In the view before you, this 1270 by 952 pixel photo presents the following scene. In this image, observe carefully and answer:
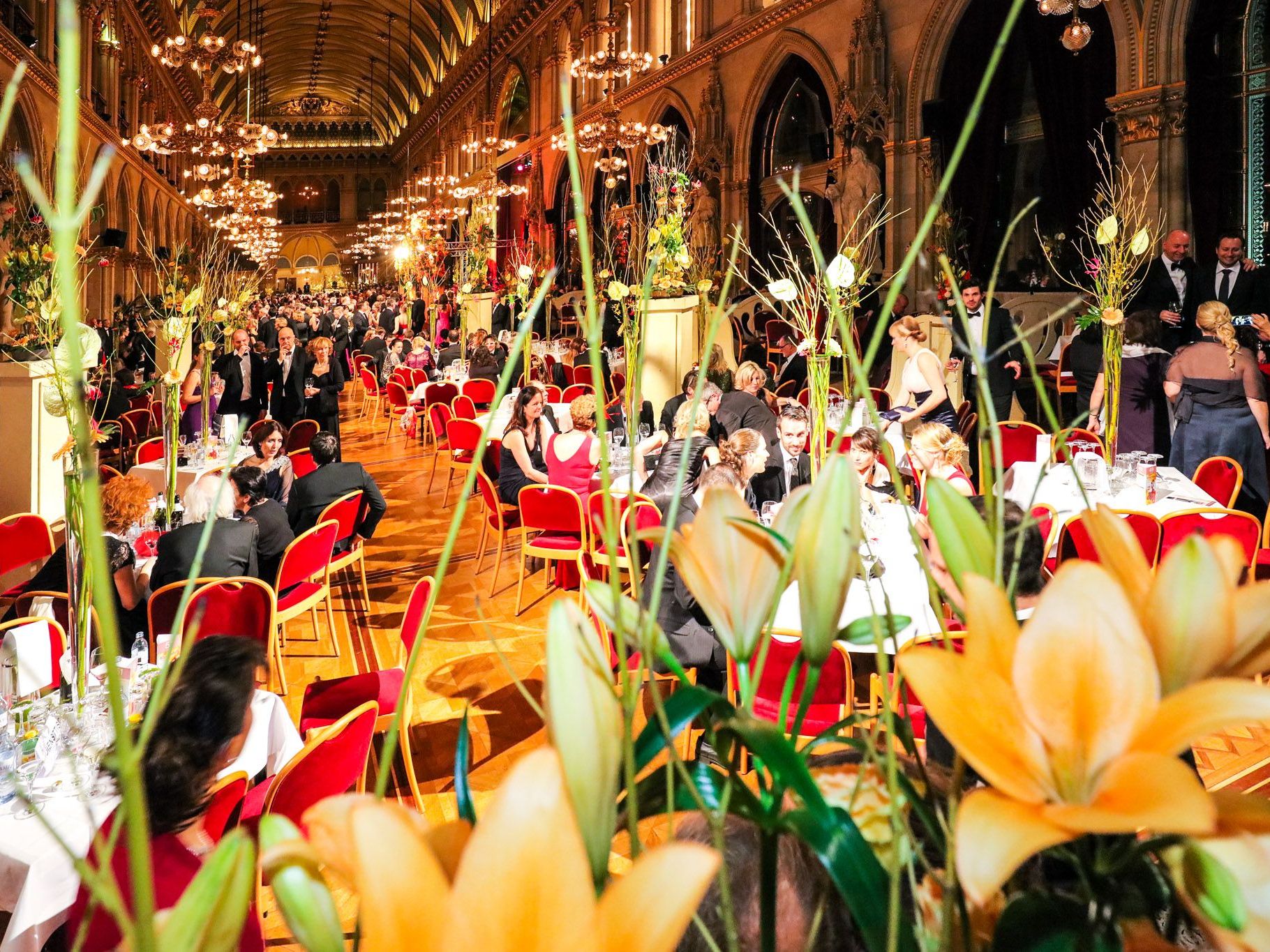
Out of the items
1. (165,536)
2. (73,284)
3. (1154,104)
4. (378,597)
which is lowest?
(378,597)

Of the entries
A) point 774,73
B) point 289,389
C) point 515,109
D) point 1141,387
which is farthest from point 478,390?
point 515,109

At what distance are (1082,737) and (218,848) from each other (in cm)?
34

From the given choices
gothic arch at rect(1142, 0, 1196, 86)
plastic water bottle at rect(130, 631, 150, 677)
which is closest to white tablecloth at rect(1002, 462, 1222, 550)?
plastic water bottle at rect(130, 631, 150, 677)

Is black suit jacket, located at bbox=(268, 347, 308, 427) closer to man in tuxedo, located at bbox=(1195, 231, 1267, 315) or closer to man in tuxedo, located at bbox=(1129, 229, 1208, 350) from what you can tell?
man in tuxedo, located at bbox=(1129, 229, 1208, 350)

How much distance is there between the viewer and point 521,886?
0.36 m

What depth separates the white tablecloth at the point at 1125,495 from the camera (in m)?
4.64

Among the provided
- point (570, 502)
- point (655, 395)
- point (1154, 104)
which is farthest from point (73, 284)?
point (1154, 104)

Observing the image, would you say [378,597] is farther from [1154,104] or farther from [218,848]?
[1154,104]

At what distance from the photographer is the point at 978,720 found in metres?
0.43

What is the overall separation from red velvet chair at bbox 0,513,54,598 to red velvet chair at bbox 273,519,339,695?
43.3 inches

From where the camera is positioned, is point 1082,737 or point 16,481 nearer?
point 1082,737

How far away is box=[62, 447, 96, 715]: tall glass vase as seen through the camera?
2611mm

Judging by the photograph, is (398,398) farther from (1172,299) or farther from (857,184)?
(1172,299)

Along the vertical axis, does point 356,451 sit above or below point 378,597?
above
